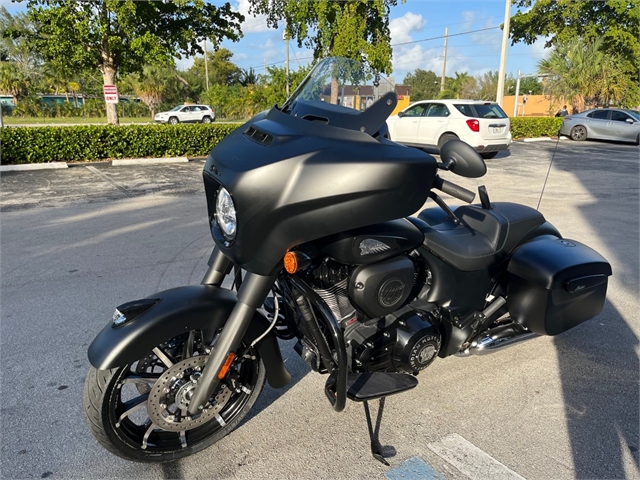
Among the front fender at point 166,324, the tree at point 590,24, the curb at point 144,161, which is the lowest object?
the curb at point 144,161

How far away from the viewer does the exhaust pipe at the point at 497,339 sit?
9.15ft

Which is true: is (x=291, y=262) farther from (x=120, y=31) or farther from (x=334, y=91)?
(x=120, y=31)

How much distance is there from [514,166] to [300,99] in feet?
37.6

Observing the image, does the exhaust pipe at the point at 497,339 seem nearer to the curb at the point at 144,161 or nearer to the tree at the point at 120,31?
the curb at the point at 144,161

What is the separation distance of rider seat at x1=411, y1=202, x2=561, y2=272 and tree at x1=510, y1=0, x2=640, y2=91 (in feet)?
91.7

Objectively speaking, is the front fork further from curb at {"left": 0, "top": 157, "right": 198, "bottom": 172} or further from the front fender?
curb at {"left": 0, "top": 157, "right": 198, "bottom": 172}

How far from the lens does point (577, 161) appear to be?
13.5m

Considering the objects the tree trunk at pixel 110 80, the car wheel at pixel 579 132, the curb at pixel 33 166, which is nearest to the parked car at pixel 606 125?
the car wheel at pixel 579 132

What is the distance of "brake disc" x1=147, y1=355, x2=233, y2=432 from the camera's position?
83.8 inches

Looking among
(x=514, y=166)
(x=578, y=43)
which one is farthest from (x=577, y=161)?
(x=578, y=43)

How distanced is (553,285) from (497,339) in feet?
1.58

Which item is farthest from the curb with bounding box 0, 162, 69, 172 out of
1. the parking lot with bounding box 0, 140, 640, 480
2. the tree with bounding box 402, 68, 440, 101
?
the tree with bounding box 402, 68, 440, 101

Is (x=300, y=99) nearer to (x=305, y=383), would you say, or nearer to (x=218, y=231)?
(x=218, y=231)

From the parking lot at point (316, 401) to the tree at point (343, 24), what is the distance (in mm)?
14866
